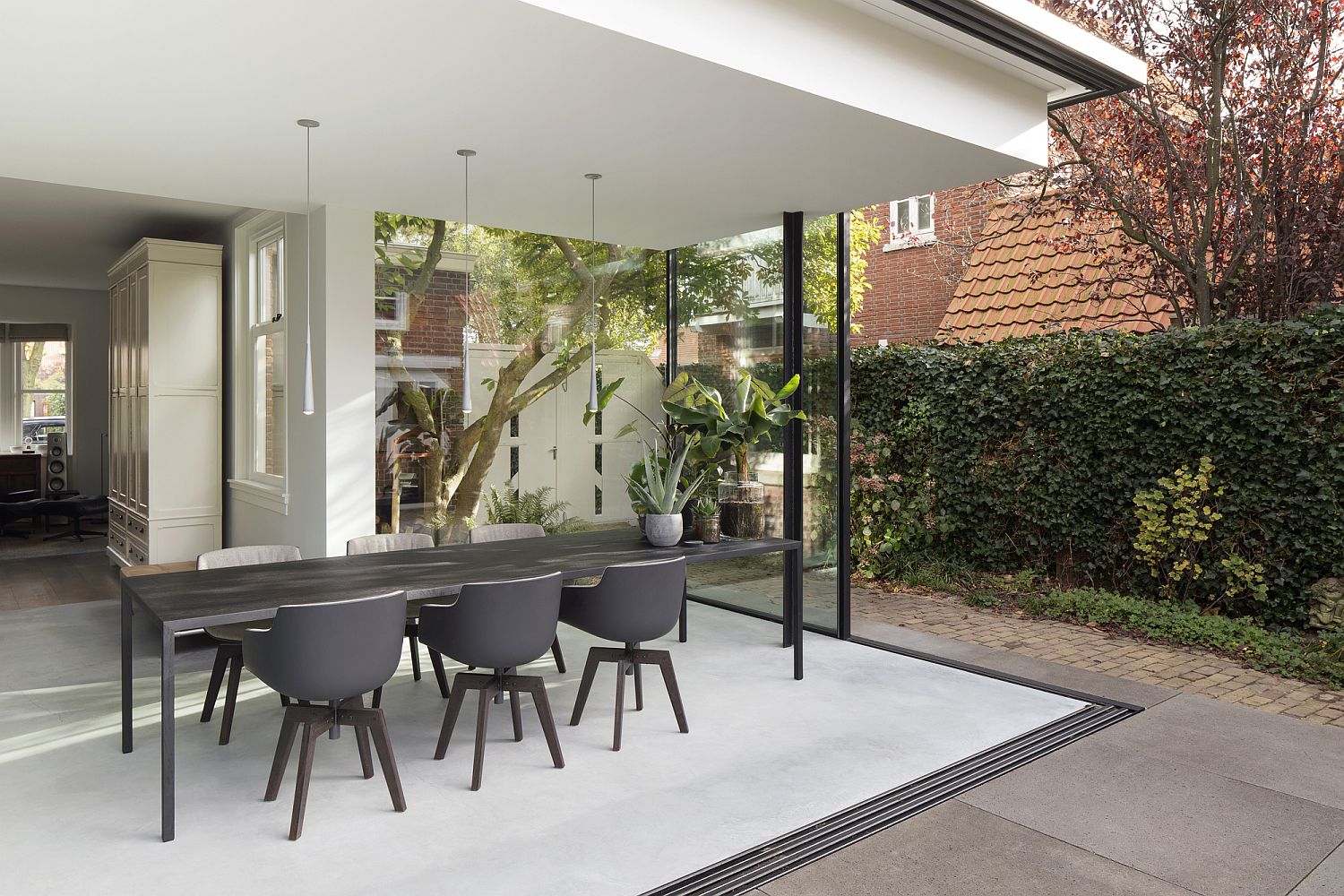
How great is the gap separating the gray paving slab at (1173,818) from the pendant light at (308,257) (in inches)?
129

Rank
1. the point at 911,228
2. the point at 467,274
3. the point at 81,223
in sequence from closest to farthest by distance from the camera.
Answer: the point at 467,274 < the point at 81,223 < the point at 911,228

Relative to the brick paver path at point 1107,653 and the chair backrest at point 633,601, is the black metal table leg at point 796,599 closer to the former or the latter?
the chair backrest at point 633,601

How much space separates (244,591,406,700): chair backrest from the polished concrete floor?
50cm

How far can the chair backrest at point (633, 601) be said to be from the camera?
156 inches

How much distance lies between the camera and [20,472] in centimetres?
1159

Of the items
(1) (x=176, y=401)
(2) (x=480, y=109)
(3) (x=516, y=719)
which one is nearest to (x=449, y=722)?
(3) (x=516, y=719)

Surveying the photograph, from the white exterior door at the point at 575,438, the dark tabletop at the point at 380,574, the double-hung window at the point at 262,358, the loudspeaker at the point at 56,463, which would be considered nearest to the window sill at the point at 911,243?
the white exterior door at the point at 575,438

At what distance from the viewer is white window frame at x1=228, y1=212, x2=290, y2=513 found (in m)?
6.53

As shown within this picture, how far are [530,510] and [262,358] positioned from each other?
244 centimetres

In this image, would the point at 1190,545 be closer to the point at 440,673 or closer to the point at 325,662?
the point at 440,673

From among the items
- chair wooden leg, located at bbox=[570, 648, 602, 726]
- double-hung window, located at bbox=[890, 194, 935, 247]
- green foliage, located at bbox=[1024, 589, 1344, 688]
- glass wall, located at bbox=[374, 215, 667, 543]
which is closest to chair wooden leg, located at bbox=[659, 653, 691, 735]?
chair wooden leg, located at bbox=[570, 648, 602, 726]

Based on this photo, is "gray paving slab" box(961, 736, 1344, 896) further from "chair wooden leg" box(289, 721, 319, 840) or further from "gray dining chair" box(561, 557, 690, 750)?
"chair wooden leg" box(289, 721, 319, 840)

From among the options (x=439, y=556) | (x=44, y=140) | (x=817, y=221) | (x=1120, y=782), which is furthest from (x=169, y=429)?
(x=1120, y=782)

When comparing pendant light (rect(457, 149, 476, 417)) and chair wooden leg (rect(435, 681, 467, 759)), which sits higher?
pendant light (rect(457, 149, 476, 417))
